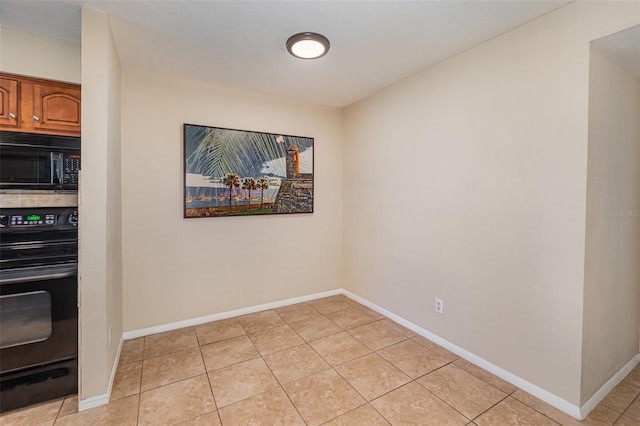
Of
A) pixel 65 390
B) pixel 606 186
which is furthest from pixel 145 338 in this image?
pixel 606 186

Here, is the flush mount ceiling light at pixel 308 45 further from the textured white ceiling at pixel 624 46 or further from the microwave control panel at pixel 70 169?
the microwave control panel at pixel 70 169

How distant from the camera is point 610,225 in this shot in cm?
190

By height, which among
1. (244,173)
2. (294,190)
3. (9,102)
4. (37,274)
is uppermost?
(9,102)

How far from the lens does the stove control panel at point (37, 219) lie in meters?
1.84

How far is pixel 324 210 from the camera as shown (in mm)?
3723

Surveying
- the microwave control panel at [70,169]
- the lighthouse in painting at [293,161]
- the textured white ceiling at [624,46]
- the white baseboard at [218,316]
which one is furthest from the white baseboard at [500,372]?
the microwave control panel at [70,169]

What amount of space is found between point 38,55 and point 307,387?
2996mm

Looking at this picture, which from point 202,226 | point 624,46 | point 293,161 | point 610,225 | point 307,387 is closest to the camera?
point 624,46

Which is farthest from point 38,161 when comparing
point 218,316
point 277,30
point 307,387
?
point 307,387

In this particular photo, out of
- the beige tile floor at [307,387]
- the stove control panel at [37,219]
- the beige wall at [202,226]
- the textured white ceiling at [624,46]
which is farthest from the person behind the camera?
the beige wall at [202,226]

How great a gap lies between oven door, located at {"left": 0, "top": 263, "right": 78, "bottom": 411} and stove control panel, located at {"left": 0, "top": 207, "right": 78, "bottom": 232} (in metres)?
0.28

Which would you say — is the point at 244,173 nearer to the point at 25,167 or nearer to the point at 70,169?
the point at 70,169

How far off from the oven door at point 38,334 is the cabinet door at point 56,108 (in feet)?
3.17

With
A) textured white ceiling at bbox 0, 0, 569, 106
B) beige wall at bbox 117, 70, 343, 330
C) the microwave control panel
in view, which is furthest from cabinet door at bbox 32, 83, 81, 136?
beige wall at bbox 117, 70, 343, 330
